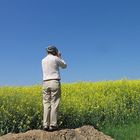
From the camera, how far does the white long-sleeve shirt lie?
45.8 feet

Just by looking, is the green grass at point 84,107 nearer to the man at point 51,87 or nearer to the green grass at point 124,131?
the green grass at point 124,131

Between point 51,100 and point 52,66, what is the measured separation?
0.83m

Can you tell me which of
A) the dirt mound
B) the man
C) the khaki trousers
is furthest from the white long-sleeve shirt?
the dirt mound

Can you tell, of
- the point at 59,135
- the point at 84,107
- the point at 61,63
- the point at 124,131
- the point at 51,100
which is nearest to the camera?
the point at 59,135

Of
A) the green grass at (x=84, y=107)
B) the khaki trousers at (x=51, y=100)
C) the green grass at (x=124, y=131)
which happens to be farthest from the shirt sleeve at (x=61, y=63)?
the green grass at (x=84, y=107)

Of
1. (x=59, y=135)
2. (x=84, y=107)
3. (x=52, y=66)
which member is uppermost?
(x=52, y=66)

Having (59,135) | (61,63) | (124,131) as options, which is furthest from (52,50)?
(124,131)

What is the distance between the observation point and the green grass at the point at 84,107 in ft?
56.0

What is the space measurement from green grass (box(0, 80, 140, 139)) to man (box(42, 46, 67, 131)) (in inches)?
116

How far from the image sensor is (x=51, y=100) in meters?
13.9

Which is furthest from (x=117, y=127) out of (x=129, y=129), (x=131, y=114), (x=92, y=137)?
(x=92, y=137)

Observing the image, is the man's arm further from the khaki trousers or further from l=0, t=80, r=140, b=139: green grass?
l=0, t=80, r=140, b=139: green grass

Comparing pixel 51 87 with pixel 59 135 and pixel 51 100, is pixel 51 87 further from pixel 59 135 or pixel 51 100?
pixel 59 135

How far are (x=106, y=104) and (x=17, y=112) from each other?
14.3 ft
